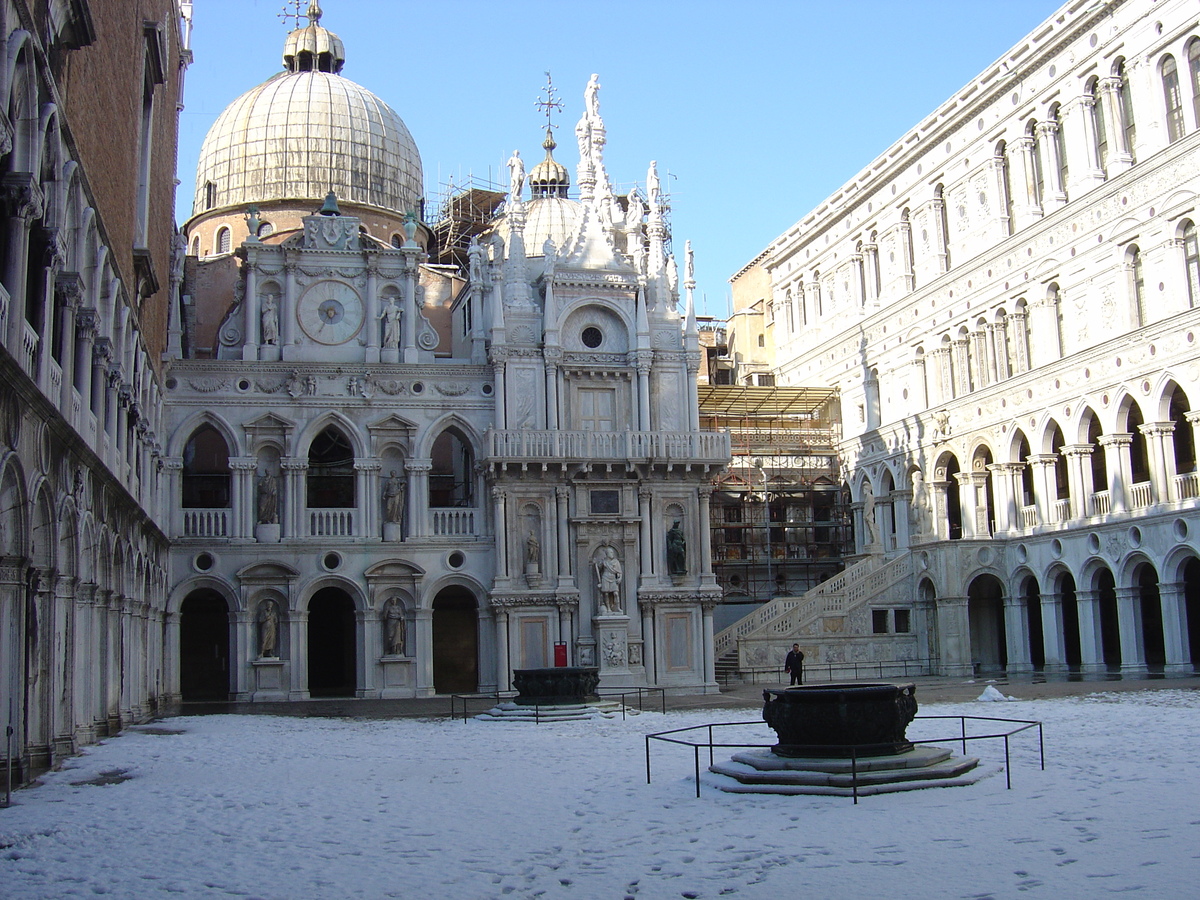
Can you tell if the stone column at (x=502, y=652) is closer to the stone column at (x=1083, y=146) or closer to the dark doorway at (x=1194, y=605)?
the stone column at (x=1083, y=146)

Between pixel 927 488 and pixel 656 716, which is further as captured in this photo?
pixel 927 488

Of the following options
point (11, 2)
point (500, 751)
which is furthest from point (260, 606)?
point (11, 2)

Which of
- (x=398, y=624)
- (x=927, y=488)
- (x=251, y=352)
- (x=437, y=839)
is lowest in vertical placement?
(x=437, y=839)

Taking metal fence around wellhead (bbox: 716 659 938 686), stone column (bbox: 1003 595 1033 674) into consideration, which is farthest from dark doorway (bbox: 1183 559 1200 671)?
metal fence around wellhead (bbox: 716 659 938 686)

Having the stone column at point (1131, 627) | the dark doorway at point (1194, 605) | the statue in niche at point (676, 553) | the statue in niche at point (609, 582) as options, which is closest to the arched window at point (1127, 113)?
the stone column at point (1131, 627)

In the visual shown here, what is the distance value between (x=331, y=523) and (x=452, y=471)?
7.87 m

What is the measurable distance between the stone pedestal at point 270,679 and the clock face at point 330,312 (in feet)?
31.9

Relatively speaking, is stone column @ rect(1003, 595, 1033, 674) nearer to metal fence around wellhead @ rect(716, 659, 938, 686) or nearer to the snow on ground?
metal fence around wellhead @ rect(716, 659, 938, 686)

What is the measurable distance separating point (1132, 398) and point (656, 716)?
61.9ft

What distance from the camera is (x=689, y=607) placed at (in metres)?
42.6

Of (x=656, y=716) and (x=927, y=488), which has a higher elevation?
(x=927, y=488)

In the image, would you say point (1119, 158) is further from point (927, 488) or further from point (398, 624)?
point (398, 624)


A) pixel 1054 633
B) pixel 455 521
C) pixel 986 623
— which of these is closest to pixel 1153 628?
pixel 986 623

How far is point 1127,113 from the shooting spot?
1597 inches
